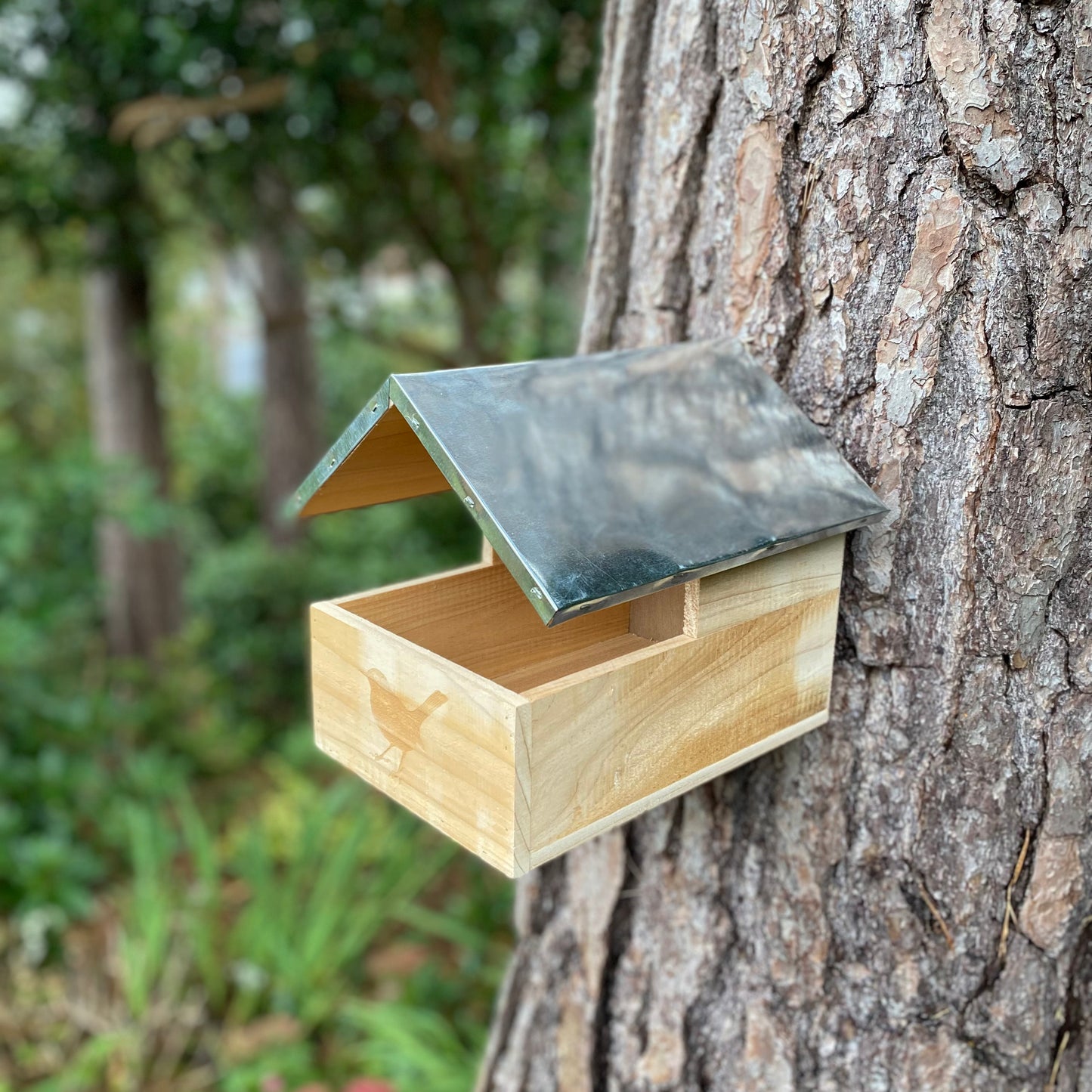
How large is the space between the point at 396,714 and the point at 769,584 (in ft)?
1.26

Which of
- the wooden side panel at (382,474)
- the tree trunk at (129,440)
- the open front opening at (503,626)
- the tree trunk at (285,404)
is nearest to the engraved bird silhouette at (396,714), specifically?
the open front opening at (503,626)

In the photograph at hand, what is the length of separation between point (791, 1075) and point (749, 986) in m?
0.11

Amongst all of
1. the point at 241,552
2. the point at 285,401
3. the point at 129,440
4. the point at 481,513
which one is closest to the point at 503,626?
the point at 481,513

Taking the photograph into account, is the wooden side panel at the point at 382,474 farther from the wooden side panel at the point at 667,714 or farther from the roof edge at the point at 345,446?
the wooden side panel at the point at 667,714

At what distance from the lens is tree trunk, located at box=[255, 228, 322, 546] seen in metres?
5.18

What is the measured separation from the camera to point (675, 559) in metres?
0.84

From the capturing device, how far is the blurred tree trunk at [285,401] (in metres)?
5.16

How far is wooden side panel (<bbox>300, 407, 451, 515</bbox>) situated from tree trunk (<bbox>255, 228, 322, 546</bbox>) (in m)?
4.26

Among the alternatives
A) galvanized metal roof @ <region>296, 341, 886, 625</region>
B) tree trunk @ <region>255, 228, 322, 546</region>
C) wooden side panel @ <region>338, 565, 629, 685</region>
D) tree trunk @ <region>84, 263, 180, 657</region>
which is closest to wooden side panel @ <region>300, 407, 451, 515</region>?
galvanized metal roof @ <region>296, 341, 886, 625</region>

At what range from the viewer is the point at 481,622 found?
3.66 ft

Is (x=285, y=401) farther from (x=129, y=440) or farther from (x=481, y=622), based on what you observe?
(x=481, y=622)

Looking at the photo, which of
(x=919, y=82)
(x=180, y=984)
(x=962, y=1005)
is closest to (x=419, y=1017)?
(x=180, y=984)

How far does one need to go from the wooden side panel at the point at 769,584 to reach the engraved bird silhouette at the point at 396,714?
0.87 feet

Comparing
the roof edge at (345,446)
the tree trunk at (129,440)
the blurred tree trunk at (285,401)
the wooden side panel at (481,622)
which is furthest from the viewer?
the blurred tree trunk at (285,401)
